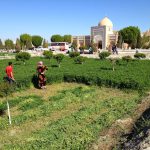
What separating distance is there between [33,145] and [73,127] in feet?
5.55

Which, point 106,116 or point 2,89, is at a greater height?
point 2,89

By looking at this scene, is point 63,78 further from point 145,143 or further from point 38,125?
point 145,143

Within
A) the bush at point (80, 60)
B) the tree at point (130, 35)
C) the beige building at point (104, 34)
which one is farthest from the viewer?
the beige building at point (104, 34)

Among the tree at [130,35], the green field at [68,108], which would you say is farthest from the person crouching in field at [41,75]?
the tree at [130,35]

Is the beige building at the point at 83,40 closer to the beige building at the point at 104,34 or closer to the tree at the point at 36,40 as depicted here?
the beige building at the point at 104,34

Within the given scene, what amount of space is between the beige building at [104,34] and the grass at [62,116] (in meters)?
65.4

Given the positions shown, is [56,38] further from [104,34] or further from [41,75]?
[41,75]

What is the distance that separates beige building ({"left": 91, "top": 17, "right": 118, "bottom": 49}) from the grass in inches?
2576

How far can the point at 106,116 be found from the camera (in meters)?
10.1

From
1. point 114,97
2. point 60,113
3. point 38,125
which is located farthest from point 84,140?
point 114,97

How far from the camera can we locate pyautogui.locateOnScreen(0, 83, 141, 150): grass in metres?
8.18

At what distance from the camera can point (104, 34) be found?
3108 inches

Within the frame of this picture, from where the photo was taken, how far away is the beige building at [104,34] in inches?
3120

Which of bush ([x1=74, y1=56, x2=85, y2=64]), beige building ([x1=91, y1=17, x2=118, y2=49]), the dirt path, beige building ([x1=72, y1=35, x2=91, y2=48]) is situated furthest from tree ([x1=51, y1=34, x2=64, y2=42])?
the dirt path
